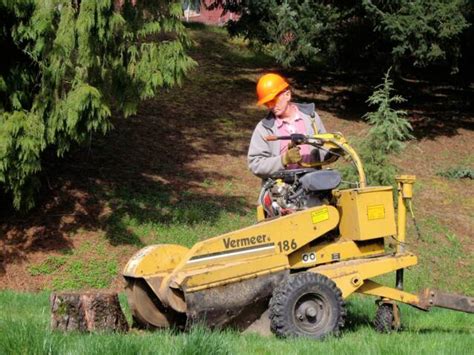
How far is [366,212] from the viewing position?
675 cm

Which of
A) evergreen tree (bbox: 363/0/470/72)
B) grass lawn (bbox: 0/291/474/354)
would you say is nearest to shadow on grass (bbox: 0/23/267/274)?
grass lawn (bbox: 0/291/474/354)

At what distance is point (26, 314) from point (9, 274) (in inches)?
144

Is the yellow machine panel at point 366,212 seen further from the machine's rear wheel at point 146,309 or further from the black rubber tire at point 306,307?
the machine's rear wheel at point 146,309

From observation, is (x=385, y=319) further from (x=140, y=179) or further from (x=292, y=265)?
(x=140, y=179)

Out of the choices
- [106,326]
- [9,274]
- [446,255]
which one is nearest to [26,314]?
[106,326]

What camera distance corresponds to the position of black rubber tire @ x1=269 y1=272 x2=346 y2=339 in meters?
6.13

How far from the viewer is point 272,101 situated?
6.90 meters

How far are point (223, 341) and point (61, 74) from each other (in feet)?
19.1

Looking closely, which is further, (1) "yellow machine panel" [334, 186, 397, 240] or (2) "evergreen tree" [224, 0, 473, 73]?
(2) "evergreen tree" [224, 0, 473, 73]

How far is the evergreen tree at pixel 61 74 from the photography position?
31.3ft

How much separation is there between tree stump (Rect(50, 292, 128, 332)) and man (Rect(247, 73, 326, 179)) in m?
1.76

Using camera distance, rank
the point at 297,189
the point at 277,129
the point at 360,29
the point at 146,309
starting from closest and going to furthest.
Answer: the point at 146,309, the point at 297,189, the point at 277,129, the point at 360,29

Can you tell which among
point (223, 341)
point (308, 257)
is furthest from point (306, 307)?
point (223, 341)

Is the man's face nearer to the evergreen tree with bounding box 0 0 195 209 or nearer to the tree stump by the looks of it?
the tree stump
